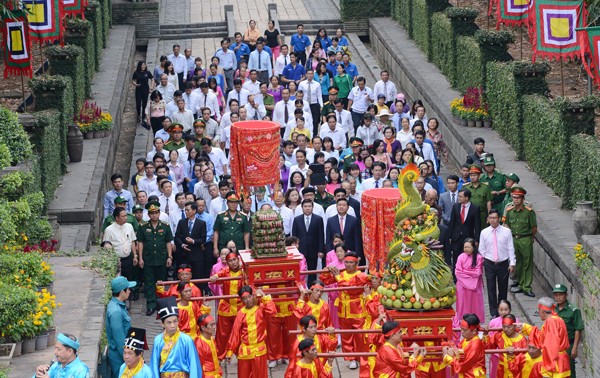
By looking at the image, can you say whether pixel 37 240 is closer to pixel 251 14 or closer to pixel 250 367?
pixel 250 367

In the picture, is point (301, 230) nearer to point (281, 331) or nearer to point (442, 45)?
point (281, 331)

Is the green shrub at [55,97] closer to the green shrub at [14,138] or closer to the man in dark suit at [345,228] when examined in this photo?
the green shrub at [14,138]

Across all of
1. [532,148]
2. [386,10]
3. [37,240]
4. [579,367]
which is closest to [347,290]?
[579,367]

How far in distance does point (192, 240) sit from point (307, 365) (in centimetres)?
596

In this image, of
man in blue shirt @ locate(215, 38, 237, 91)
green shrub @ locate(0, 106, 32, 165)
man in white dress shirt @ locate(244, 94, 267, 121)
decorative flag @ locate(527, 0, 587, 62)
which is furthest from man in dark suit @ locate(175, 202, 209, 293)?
man in blue shirt @ locate(215, 38, 237, 91)

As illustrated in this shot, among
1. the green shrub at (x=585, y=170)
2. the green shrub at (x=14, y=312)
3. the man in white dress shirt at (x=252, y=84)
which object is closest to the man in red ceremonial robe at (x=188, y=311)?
the green shrub at (x=14, y=312)

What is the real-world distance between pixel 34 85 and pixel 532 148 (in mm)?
9423

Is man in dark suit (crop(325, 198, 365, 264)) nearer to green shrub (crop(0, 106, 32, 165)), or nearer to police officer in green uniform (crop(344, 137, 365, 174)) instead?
police officer in green uniform (crop(344, 137, 365, 174))

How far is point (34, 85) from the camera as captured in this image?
89.5 ft

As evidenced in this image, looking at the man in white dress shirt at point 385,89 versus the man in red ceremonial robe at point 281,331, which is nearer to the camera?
the man in red ceremonial robe at point 281,331

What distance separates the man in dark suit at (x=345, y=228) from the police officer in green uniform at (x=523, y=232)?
2478 mm

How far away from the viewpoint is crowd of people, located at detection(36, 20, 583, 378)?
18391 millimetres

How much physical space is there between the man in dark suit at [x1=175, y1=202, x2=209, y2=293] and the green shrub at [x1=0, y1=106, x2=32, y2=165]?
9.08 feet

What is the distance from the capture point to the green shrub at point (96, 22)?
118ft
